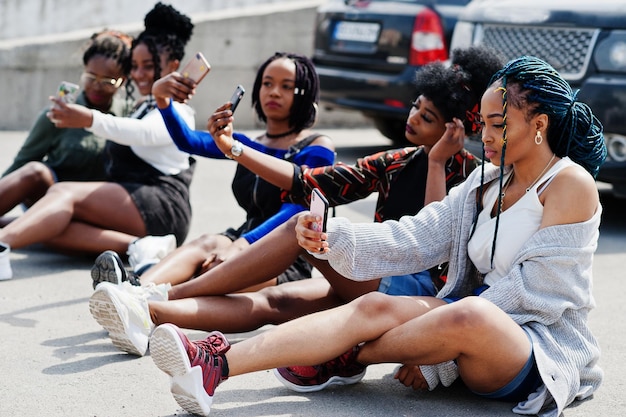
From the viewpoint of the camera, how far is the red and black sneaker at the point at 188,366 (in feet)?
10.7

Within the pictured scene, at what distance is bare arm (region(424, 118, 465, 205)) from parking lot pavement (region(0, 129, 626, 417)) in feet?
2.54

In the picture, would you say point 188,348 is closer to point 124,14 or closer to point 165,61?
point 165,61

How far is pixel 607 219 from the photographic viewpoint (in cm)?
705

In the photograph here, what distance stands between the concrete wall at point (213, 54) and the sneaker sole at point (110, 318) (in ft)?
21.0

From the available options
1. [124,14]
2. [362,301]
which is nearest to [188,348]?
[362,301]

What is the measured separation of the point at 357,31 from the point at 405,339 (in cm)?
572

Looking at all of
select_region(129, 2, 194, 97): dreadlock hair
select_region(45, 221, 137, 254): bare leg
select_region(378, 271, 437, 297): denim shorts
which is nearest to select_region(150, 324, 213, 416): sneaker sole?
select_region(378, 271, 437, 297): denim shorts

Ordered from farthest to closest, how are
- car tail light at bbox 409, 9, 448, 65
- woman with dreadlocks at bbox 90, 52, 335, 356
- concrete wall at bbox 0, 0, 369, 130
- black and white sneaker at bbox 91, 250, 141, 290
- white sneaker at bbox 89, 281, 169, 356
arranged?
1. concrete wall at bbox 0, 0, 369, 130
2. car tail light at bbox 409, 9, 448, 65
3. woman with dreadlocks at bbox 90, 52, 335, 356
4. black and white sneaker at bbox 91, 250, 141, 290
5. white sneaker at bbox 89, 281, 169, 356

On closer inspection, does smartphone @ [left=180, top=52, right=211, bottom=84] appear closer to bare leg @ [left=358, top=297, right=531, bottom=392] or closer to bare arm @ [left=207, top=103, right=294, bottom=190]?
bare arm @ [left=207, top=103, right=294, bottom=190]

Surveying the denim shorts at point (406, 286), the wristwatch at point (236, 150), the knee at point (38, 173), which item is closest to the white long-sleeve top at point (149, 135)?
the knee at point (38, 173)

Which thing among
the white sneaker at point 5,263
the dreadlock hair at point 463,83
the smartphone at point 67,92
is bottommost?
the white sneaker at point 5,263

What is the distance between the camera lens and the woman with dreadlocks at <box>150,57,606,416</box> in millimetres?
3305

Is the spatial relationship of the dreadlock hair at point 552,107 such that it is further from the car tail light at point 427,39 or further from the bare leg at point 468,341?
the car tail light at point 427,39

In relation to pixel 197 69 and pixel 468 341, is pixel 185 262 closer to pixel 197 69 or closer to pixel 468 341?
pixel 197 69
